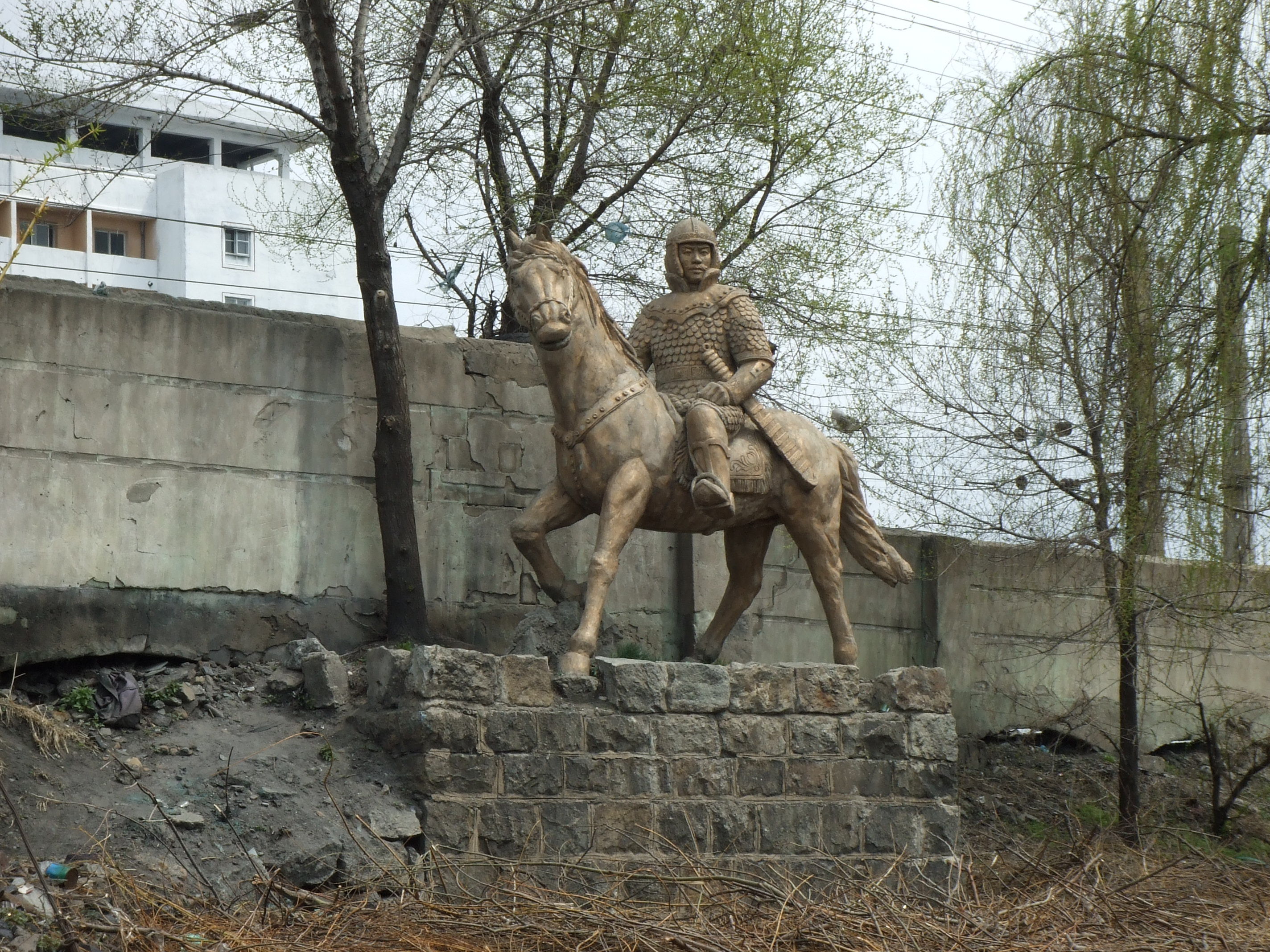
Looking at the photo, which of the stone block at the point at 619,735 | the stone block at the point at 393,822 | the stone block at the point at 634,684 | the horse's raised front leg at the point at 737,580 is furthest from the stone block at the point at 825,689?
the stone block at the point at 393,822

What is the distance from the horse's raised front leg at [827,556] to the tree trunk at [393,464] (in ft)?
6.60

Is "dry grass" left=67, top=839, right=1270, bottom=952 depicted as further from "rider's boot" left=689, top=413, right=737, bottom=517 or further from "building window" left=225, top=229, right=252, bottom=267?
"building window" left=225, top=229, right=252, bottom=267

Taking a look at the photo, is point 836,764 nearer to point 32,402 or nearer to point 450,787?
point 450,787

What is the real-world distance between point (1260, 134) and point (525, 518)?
432 centimetres

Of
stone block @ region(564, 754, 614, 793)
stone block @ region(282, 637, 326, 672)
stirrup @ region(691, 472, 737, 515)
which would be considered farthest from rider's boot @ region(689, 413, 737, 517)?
stone block @ region(282, 637, 326, 672)

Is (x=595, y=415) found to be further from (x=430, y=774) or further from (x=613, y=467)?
(x=430, y=774)

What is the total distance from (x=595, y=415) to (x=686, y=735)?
1.55 m

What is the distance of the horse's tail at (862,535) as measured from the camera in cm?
814

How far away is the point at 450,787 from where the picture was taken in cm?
666

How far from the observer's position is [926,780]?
781 cm

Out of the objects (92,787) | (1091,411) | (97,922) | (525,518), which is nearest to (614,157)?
(1091,411)

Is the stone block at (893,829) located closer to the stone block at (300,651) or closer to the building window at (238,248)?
the stone block at (300,651)

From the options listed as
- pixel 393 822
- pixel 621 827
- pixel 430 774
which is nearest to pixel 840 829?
pixel 621 827

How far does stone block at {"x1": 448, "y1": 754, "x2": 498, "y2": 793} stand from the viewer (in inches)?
263
